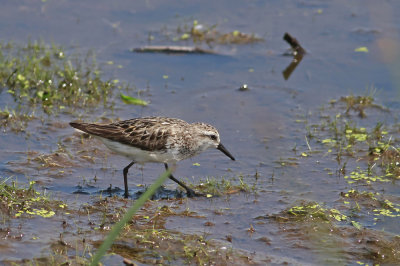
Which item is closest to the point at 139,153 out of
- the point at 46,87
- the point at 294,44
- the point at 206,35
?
the point at 46,87

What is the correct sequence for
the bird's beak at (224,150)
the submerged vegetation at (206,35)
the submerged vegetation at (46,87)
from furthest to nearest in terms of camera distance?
1. the submerged vegetation at (206,35)
2. the submerged vegetation at (46,87)
3. the bird's beak at (224,150)

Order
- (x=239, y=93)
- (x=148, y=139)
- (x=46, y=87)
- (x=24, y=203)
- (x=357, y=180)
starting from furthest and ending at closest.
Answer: (x=239, y=93) < (x=46, y=87) < (x=357, y=180) < (x=148, y=139) < (x=24, y=203)

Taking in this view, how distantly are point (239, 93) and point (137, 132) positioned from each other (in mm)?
3978

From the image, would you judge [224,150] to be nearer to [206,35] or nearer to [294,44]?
[294,44]

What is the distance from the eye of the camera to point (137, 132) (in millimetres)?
8836

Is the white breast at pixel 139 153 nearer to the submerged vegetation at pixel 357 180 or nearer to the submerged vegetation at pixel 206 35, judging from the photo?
the submerged vegetation at pixel 357 180

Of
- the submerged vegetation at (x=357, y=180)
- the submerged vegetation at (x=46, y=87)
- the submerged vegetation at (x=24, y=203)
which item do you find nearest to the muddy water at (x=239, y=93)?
the submerged vegetation at (x=357, y=180)

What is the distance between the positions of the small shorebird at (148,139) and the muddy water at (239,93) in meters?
0.60

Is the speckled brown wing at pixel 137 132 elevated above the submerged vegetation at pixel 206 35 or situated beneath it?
situated beneath

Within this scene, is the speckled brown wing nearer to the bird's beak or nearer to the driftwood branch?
the bird's beak

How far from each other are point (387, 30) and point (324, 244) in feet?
26.9

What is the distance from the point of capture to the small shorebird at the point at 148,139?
879cm

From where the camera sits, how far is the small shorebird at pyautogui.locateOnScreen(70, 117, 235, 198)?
8.79 m

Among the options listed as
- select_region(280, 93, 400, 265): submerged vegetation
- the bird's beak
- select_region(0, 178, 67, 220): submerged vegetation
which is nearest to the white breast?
the bird's beak
